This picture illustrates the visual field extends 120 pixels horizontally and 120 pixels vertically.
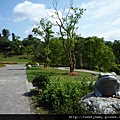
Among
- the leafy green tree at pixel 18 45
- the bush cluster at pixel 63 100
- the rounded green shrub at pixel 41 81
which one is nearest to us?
the bush cluster at pixel 63 100

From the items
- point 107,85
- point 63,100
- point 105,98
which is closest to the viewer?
point 105,98

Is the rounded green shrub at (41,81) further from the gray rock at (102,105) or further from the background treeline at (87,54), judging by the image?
the background treeline at (87,54)

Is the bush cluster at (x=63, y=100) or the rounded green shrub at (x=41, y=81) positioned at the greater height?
the rounded green shrub at (x=41, y=81)

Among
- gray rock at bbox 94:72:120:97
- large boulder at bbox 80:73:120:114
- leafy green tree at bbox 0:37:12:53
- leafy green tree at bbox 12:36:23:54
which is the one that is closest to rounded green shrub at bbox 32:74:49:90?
large boulder at bbox 80:73:120:114

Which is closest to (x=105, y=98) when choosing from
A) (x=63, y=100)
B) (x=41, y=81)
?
(x=63, y=100)

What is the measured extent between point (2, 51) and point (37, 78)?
54687 millimetres

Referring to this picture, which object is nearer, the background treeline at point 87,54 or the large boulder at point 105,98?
the large boulder at point 105,98

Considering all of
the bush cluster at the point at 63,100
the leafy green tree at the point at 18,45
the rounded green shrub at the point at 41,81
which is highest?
the leafy green tree at the point at 18,45

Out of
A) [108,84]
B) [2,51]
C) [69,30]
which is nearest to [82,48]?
[69,30]

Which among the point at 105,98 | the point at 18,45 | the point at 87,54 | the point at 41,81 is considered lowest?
the point at 105,98

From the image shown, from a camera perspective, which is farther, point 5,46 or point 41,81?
point 5,46

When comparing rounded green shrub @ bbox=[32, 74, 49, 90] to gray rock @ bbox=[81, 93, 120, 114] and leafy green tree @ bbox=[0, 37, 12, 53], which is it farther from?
leafy green tree @ bbox=[0, 37, 12, 53]

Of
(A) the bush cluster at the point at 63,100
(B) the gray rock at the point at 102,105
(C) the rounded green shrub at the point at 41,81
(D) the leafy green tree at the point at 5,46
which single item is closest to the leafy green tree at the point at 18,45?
(D) the leafy green tree at the point at 5,46

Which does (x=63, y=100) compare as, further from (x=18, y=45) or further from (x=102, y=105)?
(x=18, y=45)
